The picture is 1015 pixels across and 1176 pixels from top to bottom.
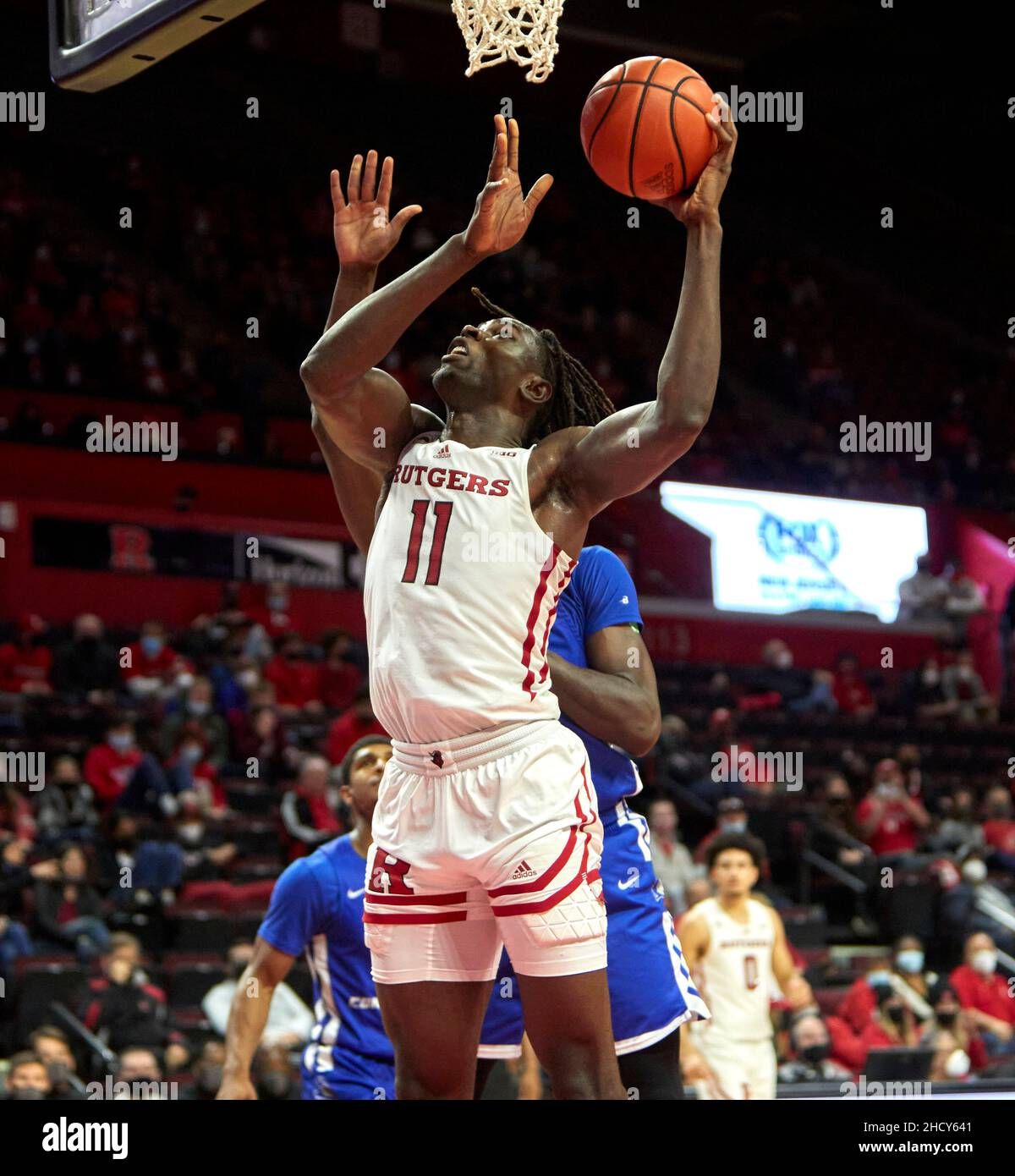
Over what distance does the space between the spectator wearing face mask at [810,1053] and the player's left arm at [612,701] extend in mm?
6047

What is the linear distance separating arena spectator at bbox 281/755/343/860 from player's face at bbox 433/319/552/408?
→ 7755mm

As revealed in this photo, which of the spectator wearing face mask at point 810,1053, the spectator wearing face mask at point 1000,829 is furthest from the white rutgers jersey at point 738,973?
the spectator wearing face mask at point 1000,829

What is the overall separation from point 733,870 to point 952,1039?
2.47 metres

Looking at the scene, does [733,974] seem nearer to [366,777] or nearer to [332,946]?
[332,946]

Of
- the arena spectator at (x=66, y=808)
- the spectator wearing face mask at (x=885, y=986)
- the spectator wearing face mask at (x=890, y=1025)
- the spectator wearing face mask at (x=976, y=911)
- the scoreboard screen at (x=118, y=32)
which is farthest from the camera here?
the spectator wearing face mask at (x=976, y=911)

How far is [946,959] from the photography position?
12.7 m

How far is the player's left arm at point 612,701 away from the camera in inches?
158

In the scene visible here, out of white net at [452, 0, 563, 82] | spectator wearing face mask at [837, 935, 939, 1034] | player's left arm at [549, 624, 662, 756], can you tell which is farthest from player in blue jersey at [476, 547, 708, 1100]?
spectator wearing face mask at [837, 935, 939, 1034]

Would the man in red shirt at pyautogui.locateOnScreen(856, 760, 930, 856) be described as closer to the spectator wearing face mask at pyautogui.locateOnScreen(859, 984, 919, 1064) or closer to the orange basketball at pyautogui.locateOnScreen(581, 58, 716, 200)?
the spectator wearing face mask at pyautogui.locateOnScreen(859, 984, 919, 1064)

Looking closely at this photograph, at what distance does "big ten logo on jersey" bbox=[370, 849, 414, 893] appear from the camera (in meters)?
3.47

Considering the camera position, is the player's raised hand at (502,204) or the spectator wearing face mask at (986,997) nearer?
the player's raised hand at (502,204)

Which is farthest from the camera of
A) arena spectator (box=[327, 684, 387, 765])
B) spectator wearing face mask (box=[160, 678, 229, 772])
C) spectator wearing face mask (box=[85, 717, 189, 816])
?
arena spectator (box=[327, 684, 387, 765])

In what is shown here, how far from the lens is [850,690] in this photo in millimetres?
17219

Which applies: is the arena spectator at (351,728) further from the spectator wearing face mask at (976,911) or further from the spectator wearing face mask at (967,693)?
the spectator wearing face mask at (967,693)
